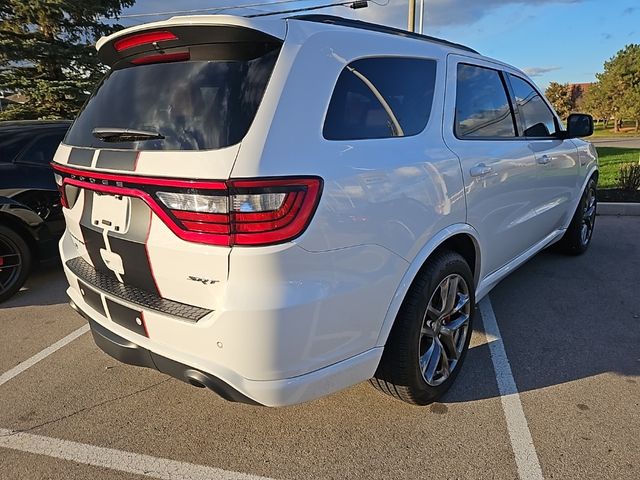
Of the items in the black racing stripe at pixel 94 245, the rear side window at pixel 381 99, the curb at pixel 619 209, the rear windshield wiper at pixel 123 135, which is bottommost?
the curb at pixel 619 209

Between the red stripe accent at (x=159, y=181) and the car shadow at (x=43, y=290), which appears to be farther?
A: the car shadow at (x=43, y=290)

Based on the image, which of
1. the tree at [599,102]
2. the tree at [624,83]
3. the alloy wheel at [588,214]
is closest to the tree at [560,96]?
the tree at [599,102]

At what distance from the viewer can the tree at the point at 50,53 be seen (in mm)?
14039

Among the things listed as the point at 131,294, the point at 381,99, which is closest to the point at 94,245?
the point at 131,294

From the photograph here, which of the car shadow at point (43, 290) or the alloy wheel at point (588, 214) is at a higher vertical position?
the alloy wheel at point (588, 214)

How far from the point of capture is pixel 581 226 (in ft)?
15.8

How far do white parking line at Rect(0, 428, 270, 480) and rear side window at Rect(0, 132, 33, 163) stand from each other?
2.97 metres

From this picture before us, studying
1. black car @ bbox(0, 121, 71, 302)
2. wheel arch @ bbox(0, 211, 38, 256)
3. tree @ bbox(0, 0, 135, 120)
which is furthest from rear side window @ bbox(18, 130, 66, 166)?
tree @ bbox(0, 0, 135, 120)

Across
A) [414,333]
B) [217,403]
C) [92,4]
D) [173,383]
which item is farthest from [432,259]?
[92,4]

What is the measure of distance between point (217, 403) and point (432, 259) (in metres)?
1.44

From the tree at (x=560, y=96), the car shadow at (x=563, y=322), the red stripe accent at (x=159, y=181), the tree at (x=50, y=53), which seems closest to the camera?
the red stripe accent at (x=159, y=181)

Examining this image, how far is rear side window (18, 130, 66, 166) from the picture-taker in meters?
4.48

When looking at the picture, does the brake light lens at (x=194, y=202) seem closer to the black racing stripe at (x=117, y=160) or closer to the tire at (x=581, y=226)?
the black racing stripe at (x=117, y=160)

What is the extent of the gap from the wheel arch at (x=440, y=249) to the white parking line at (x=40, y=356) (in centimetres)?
245
